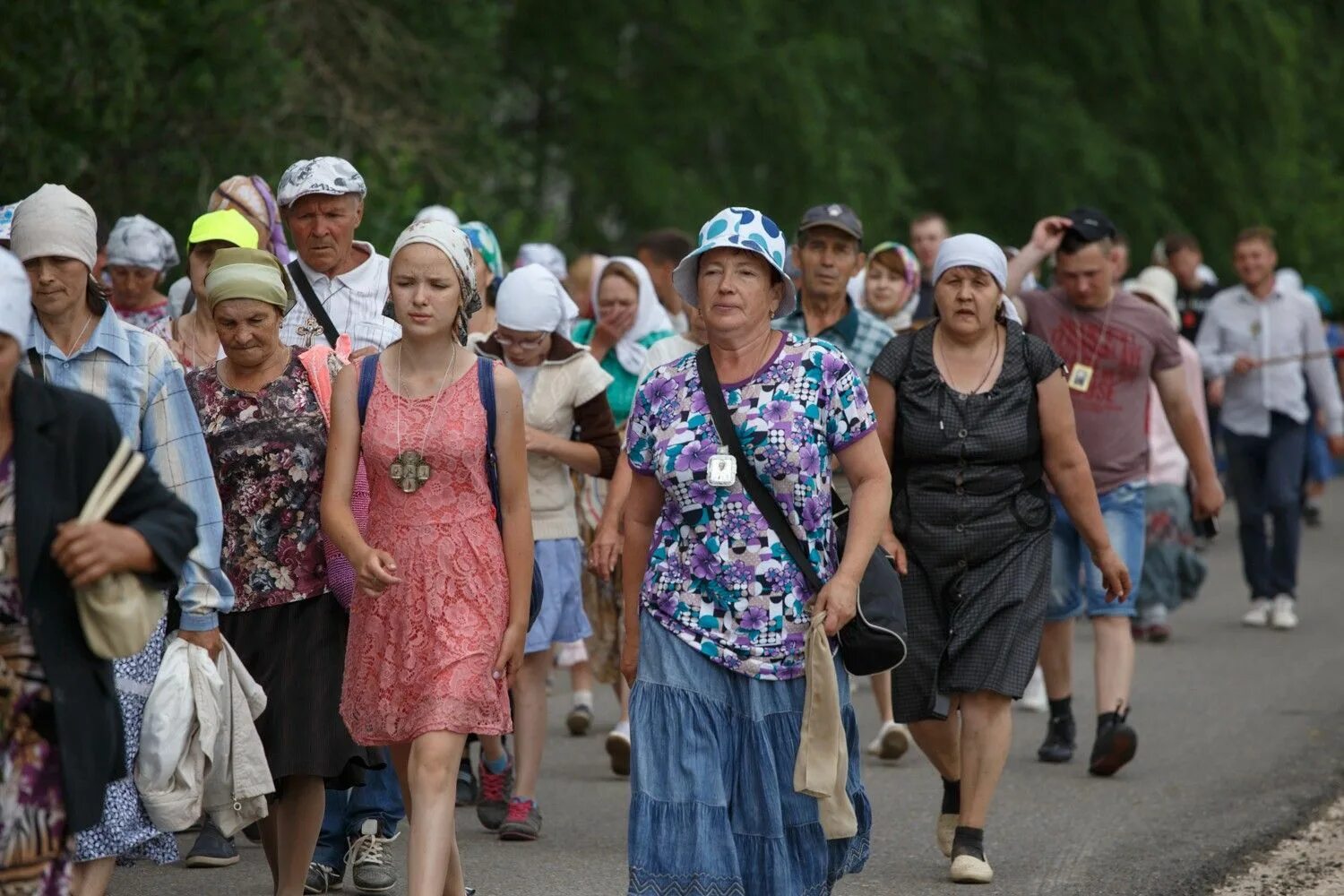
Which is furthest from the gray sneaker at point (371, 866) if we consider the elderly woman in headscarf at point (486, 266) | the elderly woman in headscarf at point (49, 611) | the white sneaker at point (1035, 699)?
the white sneaker at point (1035, 699)

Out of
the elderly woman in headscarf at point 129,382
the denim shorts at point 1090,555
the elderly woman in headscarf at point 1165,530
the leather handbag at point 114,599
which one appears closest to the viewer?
the leather handbag at point 114,599

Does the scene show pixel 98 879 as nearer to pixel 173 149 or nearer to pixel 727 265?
pixel 727 265

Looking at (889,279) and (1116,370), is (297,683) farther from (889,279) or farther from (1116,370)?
(889,279)

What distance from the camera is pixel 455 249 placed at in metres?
6.16

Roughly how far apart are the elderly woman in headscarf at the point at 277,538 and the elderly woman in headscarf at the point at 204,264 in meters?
1.23

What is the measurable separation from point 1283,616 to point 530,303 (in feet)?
24.4

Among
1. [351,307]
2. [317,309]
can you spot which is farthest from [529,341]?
[317,309]

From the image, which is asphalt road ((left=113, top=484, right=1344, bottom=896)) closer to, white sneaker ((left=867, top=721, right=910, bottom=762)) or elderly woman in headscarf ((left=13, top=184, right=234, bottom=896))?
white sneaker ((left=867, top=721, right=910, bottom=762))

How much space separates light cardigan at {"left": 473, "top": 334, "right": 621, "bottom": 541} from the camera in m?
8.52

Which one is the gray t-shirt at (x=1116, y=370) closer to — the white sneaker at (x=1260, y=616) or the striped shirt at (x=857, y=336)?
the striped shirt at (x=857, y=336)

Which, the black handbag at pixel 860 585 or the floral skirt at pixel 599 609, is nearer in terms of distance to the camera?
the black handbag at pixel 860 585

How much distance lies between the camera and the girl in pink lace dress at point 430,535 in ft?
19.7

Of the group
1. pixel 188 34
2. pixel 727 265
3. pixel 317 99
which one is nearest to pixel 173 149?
pixel 188 34

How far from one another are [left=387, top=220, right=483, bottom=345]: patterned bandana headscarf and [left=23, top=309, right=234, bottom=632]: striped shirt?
0.72 m
